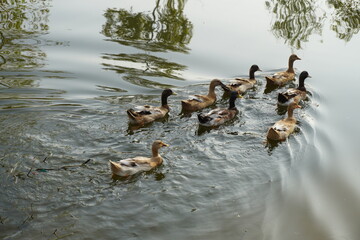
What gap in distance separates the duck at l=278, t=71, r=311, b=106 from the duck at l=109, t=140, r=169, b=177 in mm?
4606

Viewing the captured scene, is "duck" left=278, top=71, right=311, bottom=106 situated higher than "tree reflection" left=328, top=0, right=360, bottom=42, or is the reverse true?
"tree reflection" left=328, top=0, right=360, bottom=42

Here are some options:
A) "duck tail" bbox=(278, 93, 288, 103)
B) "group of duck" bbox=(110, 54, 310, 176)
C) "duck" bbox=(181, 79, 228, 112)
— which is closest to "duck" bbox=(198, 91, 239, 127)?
"group of duck" bbox=(110, 54, 310, 176)

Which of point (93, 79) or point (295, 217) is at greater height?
point (93, 79)

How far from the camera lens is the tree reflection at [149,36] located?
1429cm

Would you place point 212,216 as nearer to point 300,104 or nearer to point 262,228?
point 262,228

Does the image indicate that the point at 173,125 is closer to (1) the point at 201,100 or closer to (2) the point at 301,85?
(1) the point at 201,100

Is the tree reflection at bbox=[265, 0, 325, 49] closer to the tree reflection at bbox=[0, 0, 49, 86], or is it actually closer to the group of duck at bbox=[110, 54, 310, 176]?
the group of duck at bbox=[110, 54, 310, 176]

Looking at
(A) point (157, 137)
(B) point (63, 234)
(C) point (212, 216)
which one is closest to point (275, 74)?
(A) point (157, 137)

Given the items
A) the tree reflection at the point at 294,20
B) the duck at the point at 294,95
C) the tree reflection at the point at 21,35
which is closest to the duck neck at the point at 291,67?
the duck at the point at 294,95

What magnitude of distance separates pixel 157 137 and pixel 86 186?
277 cm

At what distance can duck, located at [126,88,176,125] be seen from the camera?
11.1 m

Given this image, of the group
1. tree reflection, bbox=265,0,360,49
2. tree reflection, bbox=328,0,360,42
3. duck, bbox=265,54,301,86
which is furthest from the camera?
tree reflection, bbox=328,0,360,42

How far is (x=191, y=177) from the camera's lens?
8.99 metres

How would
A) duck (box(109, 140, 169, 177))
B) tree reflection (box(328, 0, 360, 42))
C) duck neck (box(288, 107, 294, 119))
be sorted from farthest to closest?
tree reflection (box(328, 0, 360, 42)), duck neck (box(288, 107, 294, 119)), duck (box(109, 140, 169, 177))
